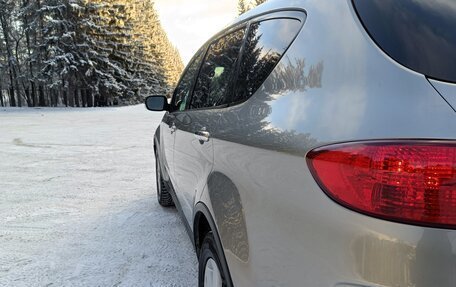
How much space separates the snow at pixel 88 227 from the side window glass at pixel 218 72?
1.39m

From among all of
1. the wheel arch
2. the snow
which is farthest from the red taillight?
the snow

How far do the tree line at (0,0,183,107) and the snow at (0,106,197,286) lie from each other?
2640 centimetres

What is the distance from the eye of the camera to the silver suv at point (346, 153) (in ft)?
3.40

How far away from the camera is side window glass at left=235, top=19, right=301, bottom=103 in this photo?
1.69m

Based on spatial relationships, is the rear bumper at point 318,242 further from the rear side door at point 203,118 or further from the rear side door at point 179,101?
the rear side door at point 179,101

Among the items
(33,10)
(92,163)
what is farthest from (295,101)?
(33,10)

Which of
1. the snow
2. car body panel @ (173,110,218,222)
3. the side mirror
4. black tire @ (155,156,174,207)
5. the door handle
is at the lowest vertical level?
the snow

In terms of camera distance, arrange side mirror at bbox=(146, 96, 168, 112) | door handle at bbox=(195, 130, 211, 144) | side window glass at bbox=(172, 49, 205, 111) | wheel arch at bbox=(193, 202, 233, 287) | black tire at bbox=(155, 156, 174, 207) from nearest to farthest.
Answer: wheel arch at bbox=(193, 202, 233, 287) < door handle at bbox=(195, 130, 211, 144) < side window glass at bbox=(172, 49, 205, 111) < side mirror at bbox=(146, 96, 168, 112) < black tire at bbox=(155, 156, 174, 207)

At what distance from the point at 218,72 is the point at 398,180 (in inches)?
63.8

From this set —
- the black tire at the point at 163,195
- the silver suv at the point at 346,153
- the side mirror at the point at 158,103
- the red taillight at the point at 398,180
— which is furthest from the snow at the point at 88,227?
the red taillight at the point at 398,180

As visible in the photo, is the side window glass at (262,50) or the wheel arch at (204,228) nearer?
the side window glass at (262,50)

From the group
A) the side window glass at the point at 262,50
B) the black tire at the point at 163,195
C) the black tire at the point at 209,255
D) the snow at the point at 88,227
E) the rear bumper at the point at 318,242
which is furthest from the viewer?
the black tire at the point at 163,195

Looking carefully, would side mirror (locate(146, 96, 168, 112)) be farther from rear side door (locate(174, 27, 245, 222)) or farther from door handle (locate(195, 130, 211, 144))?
door handle (locate(195, 130, 211, 144))

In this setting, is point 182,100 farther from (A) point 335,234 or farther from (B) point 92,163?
(B) point 92,163
